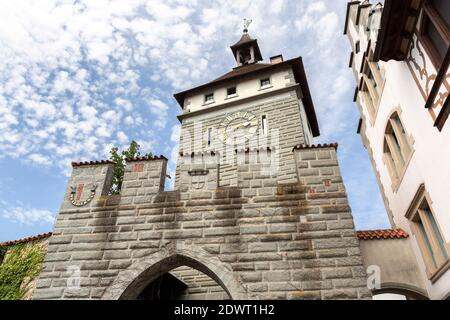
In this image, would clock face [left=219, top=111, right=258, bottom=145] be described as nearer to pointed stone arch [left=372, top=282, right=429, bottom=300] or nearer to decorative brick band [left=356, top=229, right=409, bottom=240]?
decorative brick band [left=356, top=229, right=409, bottom=240]

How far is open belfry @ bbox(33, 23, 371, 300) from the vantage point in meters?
4.97

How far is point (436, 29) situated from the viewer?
6.31 m

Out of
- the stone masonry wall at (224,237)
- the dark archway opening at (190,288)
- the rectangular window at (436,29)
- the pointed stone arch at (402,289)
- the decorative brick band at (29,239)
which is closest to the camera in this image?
the stone masonry wall at (224,237)

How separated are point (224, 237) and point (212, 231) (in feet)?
0.75

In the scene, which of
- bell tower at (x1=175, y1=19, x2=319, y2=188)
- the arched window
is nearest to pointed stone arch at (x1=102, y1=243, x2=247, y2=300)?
the arched window

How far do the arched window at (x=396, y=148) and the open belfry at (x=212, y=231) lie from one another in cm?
503

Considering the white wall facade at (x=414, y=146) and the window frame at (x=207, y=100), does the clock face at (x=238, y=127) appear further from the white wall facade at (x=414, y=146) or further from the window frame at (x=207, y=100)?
the white wall facade at (x=414, y=146)

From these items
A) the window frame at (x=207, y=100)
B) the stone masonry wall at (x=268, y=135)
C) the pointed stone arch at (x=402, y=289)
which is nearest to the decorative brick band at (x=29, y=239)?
the stone masonry wall at (x=268, y=135)

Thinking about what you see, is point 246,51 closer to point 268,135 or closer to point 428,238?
point 268,135

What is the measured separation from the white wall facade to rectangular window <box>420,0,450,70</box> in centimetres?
27

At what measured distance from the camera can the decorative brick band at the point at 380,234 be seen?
8438 mm

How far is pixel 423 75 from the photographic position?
23.6 feet

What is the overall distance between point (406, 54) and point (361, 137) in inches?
302

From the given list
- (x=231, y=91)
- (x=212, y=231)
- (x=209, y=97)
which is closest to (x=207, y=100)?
(x=209, y=97)
